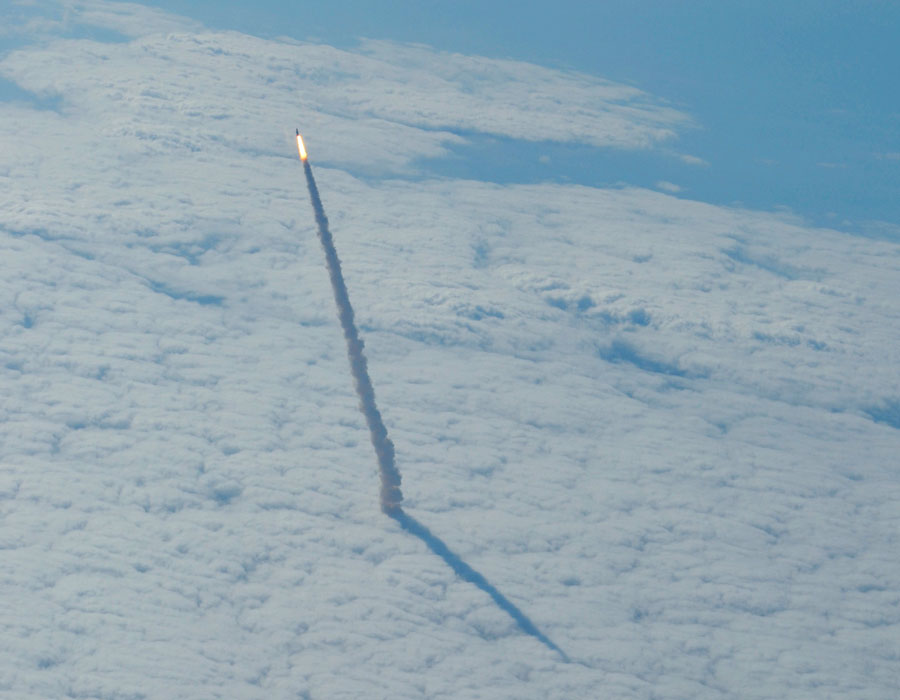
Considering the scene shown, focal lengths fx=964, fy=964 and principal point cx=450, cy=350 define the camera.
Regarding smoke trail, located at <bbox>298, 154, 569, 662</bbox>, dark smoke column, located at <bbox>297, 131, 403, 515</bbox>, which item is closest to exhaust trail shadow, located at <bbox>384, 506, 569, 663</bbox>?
smoke trail, located at <bbox>298, 154, 569, 662</bbox>

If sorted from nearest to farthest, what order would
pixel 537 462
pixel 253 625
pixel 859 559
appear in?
pixel 253 625 < pixel 859 559 < pixel 537 462

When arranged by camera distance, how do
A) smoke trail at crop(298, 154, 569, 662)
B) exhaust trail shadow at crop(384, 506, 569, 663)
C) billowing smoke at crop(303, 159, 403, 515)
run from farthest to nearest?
exhaust trail shadow at crop(384, 506, 569, 663)
smoke trail at crop(298, 154, 569, 662)
billowing smoke at crop(303, 159, 403, 515)

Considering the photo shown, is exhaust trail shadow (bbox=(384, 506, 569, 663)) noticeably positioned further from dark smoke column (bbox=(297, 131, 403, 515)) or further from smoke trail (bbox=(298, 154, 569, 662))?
dark smoke column (bbox=(297, 131, 403, 515))

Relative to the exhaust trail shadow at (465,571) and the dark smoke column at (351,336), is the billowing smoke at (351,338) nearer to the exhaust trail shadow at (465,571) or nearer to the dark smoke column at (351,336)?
the dark smoke column at (351,336)

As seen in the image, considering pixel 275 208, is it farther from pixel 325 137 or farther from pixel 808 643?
pixel 808 643

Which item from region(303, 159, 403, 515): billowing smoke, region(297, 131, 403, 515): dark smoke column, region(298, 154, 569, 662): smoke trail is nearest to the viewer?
region(297, 131, 403, 515): dark smoke column

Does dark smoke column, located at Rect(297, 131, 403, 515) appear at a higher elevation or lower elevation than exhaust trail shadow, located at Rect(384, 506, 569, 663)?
higher

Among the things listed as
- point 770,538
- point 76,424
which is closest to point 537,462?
point 770,538

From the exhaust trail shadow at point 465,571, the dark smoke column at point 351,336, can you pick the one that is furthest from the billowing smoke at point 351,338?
the exhaust trail shadow at point 465,571
